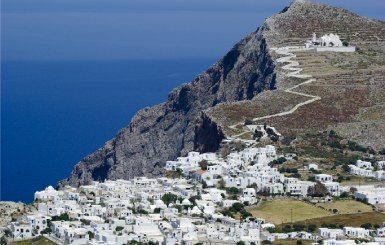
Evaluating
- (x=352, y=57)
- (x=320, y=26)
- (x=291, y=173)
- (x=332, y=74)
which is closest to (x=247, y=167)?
(x=291, y=173)

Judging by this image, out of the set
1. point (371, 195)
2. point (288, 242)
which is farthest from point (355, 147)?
point (288, 242)

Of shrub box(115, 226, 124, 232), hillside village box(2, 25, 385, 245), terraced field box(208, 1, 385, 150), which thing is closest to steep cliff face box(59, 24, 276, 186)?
terraced field box(208, 1, 385, 150)

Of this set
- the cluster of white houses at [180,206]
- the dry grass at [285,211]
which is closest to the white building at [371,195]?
the cluster of white houses at [180,206]

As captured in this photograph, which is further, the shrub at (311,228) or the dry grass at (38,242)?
the shrub at (311,228)

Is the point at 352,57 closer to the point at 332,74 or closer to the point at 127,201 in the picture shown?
the point at 332,74

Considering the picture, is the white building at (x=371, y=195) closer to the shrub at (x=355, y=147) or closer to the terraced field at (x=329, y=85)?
the shrub at (x=355, y=147)

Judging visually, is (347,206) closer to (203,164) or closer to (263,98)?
(203,164)

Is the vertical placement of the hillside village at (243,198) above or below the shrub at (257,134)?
below
